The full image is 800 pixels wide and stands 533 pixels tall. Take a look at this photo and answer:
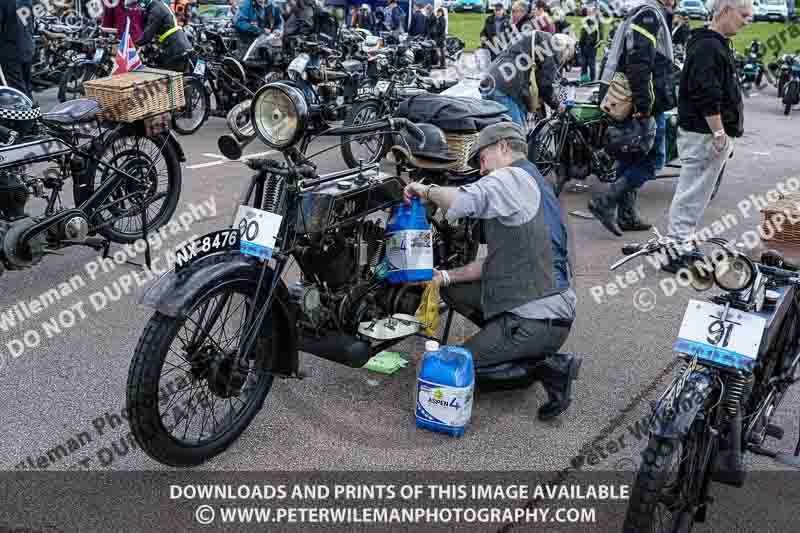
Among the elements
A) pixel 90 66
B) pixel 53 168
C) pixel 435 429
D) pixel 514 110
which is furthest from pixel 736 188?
pixel 90 66

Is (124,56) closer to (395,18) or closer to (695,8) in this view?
(395,18)

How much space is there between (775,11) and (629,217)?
124 feet

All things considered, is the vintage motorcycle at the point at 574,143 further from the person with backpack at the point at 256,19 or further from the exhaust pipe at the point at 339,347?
the person with backpack at the point at 256,19

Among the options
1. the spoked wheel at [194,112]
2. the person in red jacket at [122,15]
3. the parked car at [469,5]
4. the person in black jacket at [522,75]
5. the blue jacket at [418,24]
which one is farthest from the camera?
Result: the parked car at [469,5]

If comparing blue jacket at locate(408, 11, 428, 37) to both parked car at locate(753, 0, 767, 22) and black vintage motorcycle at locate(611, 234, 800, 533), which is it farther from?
parked car at locate(753, 0, 767, 22)

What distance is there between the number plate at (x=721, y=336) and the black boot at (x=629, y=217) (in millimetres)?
4391

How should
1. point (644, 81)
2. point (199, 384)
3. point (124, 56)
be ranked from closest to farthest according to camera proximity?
1. point (199, 384)
2. point (124, 56)
3. point (644, 81)

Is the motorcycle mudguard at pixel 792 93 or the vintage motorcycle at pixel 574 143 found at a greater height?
the vintage motorcycle at pixel 574 143

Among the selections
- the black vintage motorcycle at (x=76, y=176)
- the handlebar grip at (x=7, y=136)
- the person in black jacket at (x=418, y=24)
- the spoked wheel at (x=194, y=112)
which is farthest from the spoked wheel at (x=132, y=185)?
the person in black jacket at (x=418, y=24)

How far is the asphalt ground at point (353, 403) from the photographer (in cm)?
356

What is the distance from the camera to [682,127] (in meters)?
5.84

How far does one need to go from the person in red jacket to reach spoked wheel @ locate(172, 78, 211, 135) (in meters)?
1.13

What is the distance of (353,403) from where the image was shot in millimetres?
4035

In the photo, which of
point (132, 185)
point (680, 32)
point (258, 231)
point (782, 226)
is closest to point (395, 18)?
point (680, 32)
